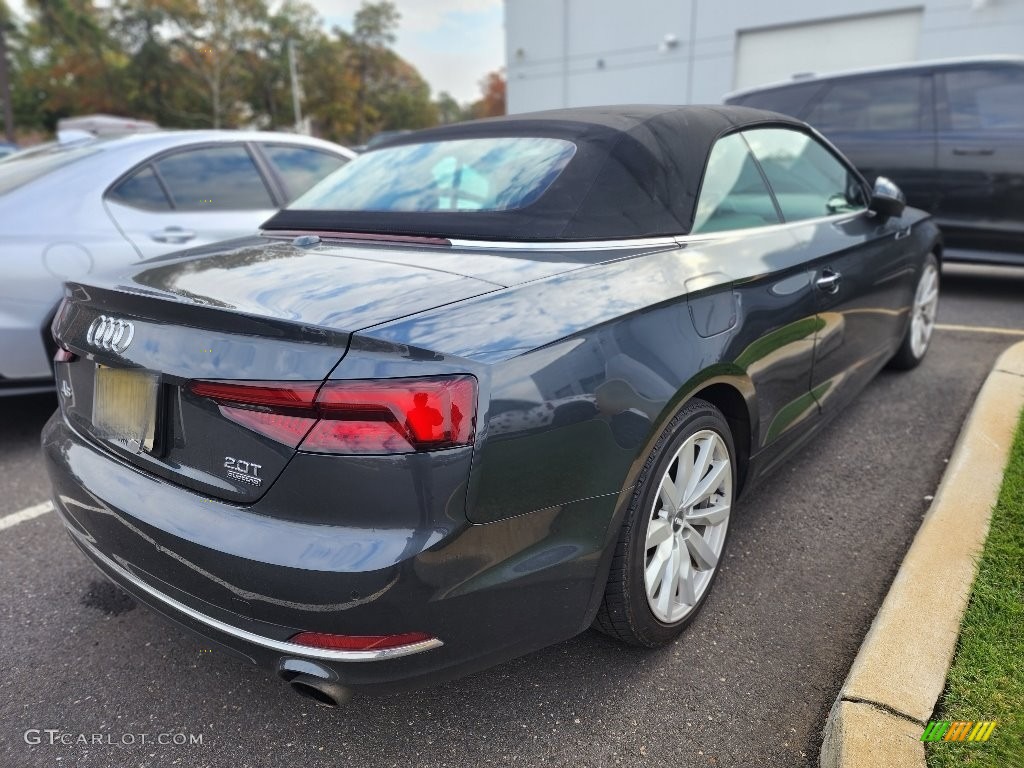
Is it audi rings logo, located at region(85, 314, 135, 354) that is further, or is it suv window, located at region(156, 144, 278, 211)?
suv window, located at region(156, 144, 278, 211)

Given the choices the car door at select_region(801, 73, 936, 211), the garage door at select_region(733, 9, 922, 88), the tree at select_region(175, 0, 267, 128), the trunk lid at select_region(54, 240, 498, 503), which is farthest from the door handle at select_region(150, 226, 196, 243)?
the tree at select_region(175, 0, 267, 128)

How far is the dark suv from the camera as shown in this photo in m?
5.70

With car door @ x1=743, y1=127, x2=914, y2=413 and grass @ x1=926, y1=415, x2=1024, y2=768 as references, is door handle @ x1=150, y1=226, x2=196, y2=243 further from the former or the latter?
grass @ x1=926, y1=415, x2=1024, y2=768

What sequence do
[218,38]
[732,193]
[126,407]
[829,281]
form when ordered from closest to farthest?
[126,407] → [732,193] → [829,281] → [218,38]

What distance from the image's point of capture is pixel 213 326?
164 centimetres

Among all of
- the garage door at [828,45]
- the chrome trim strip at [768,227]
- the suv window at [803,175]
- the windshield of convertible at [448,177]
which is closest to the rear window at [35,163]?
the windshield of convertible at [448,177]

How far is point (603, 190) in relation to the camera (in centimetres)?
222

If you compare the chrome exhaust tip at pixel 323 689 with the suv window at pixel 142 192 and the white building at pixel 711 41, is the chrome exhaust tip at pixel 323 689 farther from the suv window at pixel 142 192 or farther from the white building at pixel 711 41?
the white building at pixel 711 41

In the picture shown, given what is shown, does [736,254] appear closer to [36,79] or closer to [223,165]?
[223,165]

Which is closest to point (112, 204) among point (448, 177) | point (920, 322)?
point (448, 177)

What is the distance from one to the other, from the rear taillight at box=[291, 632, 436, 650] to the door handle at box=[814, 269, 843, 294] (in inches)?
79.2

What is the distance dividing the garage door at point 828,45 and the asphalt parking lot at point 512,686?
17.6m

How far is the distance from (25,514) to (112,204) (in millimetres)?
1680

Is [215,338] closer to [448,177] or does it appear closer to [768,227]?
[448,177]
